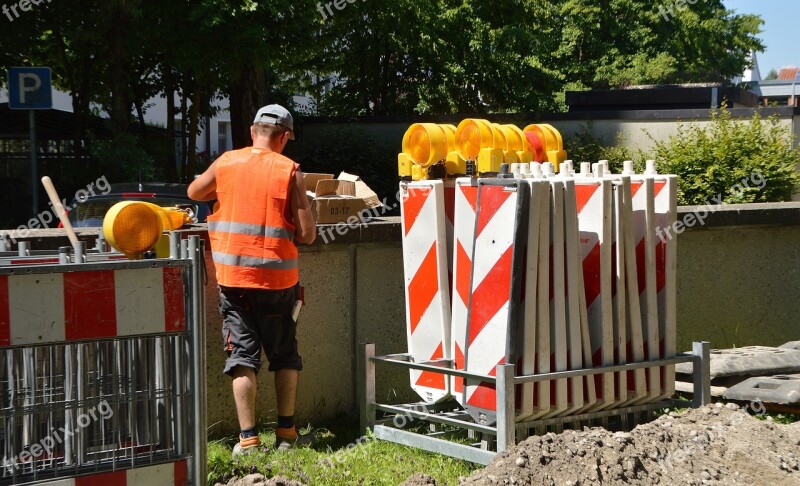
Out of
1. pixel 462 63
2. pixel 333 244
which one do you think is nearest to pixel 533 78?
pixel 462 63

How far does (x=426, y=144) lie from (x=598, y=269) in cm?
126

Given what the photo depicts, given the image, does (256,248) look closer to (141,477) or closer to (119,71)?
(141,477)

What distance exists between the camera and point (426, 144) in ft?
20.1

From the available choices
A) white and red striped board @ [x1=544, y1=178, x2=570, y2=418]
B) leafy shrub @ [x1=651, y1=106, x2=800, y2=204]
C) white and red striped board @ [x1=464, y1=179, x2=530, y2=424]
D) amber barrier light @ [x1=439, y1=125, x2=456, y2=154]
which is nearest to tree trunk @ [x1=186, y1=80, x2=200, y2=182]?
leafy shrub @ [x1=651, y1=106, x2=800, y2=204]

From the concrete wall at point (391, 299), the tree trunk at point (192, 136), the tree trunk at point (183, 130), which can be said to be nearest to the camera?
the concrete wall at point (391, 299)

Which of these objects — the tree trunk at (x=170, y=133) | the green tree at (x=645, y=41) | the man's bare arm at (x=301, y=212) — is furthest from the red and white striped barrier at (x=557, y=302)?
the green tree at (x=645, y=41)

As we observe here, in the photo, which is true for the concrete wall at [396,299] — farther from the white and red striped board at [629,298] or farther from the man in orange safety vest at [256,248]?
the white and red striped board at [629,298]

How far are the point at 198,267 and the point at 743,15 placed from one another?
50111mm

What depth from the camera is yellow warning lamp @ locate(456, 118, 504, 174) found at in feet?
19.5

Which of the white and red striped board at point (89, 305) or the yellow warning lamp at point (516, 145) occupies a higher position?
the yellow warning lamp at point (516, 145)

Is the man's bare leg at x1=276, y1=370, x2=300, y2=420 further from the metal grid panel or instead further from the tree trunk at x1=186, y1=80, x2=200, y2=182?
the tree trunk at x1=186, y1=80, x2=200, y2=182

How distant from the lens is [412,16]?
25594 millimetres

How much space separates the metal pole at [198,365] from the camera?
429 centimetres

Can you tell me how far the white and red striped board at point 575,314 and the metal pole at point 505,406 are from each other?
0.50 metres
